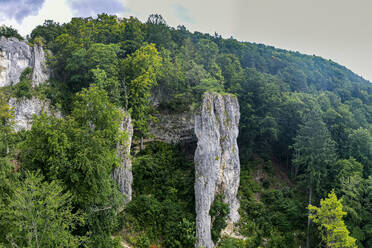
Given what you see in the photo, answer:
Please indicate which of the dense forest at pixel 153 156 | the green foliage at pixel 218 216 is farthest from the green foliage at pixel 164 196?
the green foliage at pixel 218 216

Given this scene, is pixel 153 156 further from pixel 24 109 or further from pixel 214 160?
pixel 24 109

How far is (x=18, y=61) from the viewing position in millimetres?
25141

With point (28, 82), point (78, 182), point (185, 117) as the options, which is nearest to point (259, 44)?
point (185, 117)

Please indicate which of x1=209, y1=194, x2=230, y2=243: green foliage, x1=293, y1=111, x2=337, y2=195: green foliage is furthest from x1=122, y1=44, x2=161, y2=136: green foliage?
x1=293, y1=111, x2=337, y2=195: green foliage

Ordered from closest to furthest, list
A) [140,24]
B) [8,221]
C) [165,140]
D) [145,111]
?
[8,221] → [145,111] → [165,140] → [140,24]

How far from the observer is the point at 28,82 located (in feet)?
81.3

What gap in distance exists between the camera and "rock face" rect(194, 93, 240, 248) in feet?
62.7

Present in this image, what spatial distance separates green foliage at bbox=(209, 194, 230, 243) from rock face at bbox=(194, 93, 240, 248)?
46 centimetres

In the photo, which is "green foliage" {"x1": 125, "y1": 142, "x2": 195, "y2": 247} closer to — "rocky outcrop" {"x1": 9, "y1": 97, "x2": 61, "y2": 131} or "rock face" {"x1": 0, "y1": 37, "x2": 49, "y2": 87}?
"rocky outcrop" {"x1": 9, "y1": 97, "x2": 61, "y2": 131}

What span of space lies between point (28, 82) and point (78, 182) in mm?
16808

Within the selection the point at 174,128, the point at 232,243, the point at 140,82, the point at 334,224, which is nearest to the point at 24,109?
the point at 140,82

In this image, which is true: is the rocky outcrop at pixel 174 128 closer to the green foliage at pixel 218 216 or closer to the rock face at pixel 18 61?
the green foliage at pixel 218 216

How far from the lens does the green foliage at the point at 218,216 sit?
63.6 feet

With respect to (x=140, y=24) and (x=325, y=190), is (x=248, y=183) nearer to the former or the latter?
(x=325, y=190)
